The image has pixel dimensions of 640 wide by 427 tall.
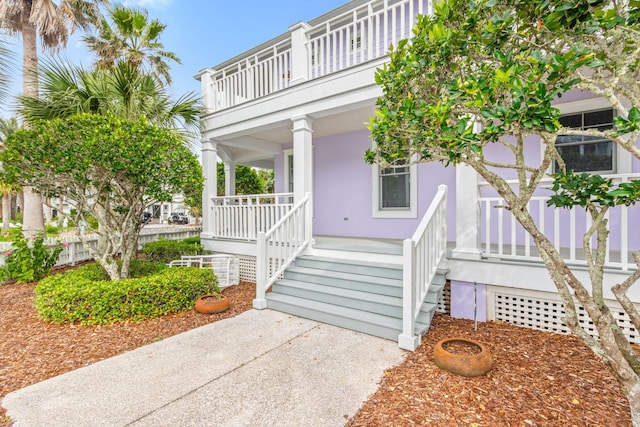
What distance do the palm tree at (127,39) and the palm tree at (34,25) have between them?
0.65 metres

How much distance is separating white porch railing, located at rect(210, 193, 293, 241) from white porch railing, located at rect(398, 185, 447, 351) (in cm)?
282

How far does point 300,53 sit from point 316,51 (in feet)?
1.03

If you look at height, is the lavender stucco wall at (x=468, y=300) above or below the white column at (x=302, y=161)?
below

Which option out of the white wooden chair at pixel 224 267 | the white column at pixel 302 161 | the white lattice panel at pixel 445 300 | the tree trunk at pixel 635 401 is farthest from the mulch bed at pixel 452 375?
the white column at pixel 302 161

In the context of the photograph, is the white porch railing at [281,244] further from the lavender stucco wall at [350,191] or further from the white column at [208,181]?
the white column at [208,181]

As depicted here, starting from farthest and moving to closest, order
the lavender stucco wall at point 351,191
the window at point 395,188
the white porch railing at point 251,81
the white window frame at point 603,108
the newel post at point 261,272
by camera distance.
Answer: the window at point 395,188 → the lavender stucco wall at point 351,191 → the white porch railing at point 251,81 → the newel post at point 261,272 → the white window frame at point 603,108

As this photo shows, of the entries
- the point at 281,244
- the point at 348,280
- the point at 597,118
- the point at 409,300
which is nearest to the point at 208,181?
the point at 281,244

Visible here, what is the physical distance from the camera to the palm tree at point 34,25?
744 cm

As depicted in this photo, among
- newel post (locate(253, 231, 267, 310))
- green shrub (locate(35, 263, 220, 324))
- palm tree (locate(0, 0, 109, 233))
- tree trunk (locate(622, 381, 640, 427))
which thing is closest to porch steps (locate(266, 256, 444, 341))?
newel post (locate(253, 231, 267, 310))

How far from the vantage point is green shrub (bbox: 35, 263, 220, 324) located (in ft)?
14.3

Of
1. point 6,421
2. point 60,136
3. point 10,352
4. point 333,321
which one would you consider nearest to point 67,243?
point 60,136

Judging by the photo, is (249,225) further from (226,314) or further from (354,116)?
(354,116)

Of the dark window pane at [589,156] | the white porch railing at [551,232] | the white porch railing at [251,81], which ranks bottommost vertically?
the white porch railing at [551,232]

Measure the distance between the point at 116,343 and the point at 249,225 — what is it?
332cm
